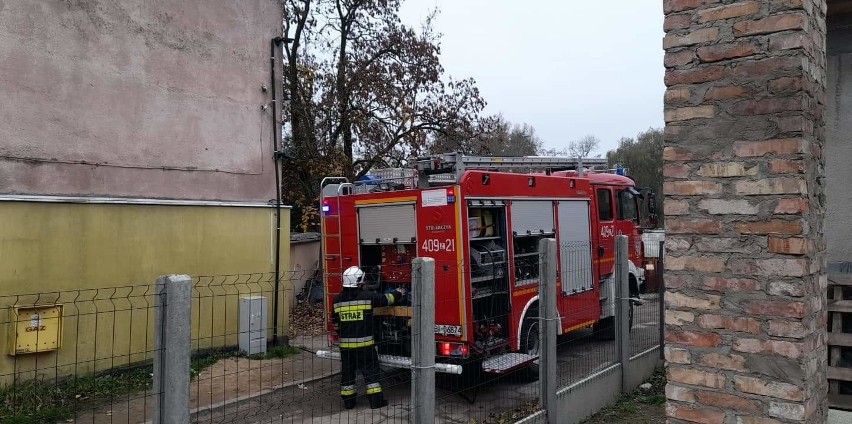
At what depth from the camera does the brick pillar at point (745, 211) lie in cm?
301

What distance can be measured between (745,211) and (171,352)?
3.16 metres

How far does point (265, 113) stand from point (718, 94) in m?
8.96

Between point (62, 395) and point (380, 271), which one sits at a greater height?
point (380, 271)

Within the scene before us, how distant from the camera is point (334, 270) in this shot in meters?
8.15

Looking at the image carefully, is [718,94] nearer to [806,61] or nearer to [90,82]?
[806,61]

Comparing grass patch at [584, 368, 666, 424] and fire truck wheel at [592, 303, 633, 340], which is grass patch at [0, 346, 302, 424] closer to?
grass patch at [584, 368, 666, 424]

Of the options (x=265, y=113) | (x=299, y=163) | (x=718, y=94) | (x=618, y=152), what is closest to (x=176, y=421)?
(x=718, y=94)

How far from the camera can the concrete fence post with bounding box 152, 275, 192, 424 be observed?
10.6ft

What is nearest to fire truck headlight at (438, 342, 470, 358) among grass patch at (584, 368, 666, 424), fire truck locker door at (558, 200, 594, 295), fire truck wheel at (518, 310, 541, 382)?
fire truck wheel at (518, 310, 541, 382)

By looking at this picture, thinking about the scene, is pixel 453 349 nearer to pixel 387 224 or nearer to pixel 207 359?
pixel 387 224

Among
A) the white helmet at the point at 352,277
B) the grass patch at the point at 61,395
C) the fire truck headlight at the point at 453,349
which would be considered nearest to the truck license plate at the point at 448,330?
the fire truck headlight at the point at 453,349

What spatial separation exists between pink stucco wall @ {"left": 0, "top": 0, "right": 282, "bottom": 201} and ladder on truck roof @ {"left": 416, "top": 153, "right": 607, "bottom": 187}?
13.6ft

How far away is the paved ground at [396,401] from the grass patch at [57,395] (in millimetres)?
1275

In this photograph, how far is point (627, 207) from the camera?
427 inches
